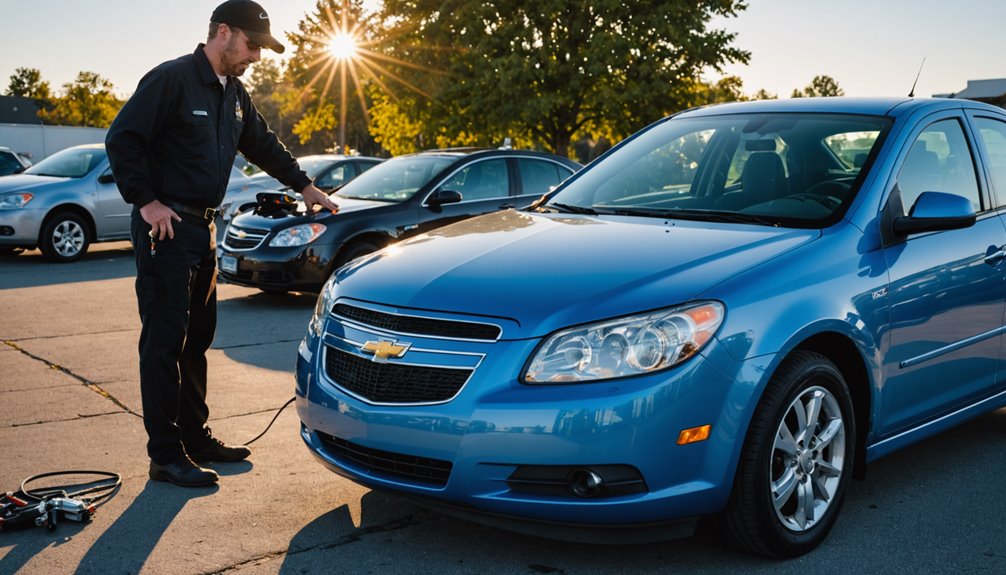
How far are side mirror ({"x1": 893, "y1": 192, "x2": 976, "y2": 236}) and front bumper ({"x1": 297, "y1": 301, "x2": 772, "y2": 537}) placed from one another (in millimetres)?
1108

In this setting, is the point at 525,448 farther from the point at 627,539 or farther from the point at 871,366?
the point at 871,366

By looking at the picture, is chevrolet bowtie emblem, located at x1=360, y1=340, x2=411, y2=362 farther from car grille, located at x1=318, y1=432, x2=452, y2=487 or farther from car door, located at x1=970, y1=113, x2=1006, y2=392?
Answer: car door, located at x1=970, y1=113, x2=1006, y2=392

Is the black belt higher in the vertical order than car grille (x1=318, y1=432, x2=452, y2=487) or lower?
higher

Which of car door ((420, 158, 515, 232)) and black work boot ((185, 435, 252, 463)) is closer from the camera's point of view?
black work boot ((185, 435, 252, 463))

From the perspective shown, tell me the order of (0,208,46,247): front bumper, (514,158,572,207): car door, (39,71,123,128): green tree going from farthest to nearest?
1. (39,71,123,128): green tree
2. (0,208,46,247): front bumper
3. (514,158,572,207): car door

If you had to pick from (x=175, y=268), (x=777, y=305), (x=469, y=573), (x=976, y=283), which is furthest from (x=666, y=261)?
(x=175, y=268)

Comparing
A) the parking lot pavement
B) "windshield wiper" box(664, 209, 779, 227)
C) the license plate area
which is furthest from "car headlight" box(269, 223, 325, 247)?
"windshield wiper" box(664, 209, 779, 227)

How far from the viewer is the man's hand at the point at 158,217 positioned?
432 centimetres

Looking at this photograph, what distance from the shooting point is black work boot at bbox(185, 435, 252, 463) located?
4.94 metres

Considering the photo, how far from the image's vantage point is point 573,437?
3.28 meters

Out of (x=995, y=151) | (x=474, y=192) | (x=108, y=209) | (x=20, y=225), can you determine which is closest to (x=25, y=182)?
(x=20, y=225)

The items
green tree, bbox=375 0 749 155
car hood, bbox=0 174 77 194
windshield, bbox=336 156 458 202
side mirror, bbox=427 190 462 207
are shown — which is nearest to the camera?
side mirror, bbox=427 190 462 207

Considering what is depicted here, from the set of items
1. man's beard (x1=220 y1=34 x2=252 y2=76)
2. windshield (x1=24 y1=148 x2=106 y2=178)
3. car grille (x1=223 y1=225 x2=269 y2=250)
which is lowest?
car grille (x1=223 y1=225 x2=269 y2=250)

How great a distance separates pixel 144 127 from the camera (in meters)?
4.39
